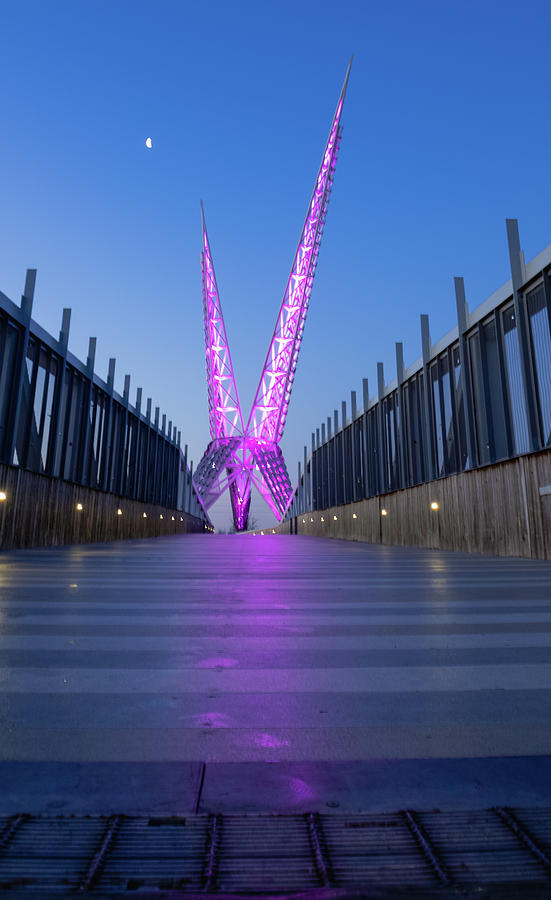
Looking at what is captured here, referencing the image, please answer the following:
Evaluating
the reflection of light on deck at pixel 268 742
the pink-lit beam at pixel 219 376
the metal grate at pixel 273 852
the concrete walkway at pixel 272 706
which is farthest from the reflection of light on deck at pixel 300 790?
the pink-lit beam at pixel 219 376

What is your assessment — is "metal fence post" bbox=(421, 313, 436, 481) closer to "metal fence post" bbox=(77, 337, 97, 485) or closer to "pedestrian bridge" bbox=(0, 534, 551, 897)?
"metal fence post" bbox=(77, 337, 97, 485)

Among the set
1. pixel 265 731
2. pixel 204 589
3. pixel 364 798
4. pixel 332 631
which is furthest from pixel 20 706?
pixel 204 589

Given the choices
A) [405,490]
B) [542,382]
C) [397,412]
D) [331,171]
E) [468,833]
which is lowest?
[468,833]

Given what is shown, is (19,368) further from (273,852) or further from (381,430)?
(273,852)

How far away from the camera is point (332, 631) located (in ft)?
12.9

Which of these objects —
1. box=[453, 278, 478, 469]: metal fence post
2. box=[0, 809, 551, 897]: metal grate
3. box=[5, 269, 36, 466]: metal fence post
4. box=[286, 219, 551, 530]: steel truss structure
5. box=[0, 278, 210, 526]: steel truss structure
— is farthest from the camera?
box=[453, 278, 478, 469]: metal fence post

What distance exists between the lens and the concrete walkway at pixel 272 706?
1.63 m

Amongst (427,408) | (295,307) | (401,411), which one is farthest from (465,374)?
(295,307)

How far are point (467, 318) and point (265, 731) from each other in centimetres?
1615

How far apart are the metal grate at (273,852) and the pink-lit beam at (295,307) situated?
53.3 m

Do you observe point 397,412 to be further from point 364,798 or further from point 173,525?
point 173,525

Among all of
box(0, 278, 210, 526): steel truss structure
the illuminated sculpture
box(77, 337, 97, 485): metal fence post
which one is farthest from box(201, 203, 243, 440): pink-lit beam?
box(77, 337, 97, 485): metal fence post

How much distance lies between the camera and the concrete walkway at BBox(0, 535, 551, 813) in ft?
5.35

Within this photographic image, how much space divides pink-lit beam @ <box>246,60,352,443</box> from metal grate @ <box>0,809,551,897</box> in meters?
53.3
